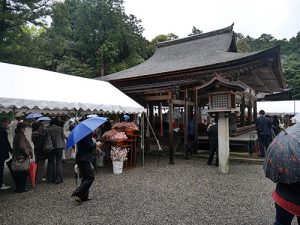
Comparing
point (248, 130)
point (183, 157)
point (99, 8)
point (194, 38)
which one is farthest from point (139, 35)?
point (183, 157)

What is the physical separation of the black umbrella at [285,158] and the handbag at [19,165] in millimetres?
4856

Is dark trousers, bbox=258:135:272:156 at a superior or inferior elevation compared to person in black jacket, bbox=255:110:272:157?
inferior

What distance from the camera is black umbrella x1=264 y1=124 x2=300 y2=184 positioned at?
6.66 feet

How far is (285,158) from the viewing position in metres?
2.08

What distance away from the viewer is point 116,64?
2664 cm

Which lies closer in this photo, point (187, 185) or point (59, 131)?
point (187, 185)

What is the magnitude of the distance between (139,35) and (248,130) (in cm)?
2259

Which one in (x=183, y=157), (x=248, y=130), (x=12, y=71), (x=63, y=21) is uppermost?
(x=63, y=21)

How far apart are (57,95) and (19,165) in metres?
1.81

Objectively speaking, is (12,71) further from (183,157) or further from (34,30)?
(34,30)

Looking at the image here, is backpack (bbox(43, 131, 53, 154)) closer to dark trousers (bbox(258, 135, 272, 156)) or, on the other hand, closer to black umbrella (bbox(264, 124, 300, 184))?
black umbrella (bbox(264, 124, 300, 184))

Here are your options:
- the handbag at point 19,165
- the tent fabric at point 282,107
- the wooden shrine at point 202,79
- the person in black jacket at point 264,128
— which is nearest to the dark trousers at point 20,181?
the handbag at point 19,165

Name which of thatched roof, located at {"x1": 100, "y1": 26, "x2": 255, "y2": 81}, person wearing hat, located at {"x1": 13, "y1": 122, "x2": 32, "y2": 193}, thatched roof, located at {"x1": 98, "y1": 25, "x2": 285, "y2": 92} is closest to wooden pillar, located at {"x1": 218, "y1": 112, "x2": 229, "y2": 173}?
thatched roof, located at {"x1": 98, "y1": 25, "x2": 285, "y2": 92}

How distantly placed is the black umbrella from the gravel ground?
181cm
